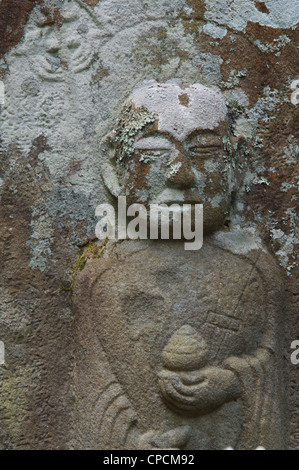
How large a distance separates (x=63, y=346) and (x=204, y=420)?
54cm

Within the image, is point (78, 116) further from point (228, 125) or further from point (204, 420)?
point (204, 420)

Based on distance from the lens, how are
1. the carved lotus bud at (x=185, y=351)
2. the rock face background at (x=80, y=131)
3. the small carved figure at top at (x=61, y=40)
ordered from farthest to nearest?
the small carved figure at top at (x=61, y=40), the rock face background at (x=80, y=131), the carved lotus bud at (x=185, y=351)

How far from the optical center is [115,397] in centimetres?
242

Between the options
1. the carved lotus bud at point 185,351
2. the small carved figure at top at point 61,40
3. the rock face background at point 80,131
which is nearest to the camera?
the carved lotus bud at point 185,351

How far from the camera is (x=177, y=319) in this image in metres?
2.45

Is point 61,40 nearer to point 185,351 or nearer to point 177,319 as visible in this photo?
point 177,319

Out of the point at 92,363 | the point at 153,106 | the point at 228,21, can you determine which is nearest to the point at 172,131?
the point at 153,106

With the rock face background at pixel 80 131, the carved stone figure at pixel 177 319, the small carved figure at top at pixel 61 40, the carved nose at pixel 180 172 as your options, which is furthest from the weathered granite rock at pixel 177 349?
the small carved figure at top at pixel 61 40

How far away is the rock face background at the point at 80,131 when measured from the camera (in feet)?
8.41

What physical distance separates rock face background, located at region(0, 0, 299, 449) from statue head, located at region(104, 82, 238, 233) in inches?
7.2

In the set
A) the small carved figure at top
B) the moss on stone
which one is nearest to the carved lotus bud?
the moss on stone

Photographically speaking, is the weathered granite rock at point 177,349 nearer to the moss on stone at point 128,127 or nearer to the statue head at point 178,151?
the statue head at point 178,151

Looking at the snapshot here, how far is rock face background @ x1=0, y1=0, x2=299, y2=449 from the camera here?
2.56 meters

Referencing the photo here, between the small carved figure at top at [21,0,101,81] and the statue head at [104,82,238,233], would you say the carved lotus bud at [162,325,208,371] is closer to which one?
the statue head at [104,82,238,233]
